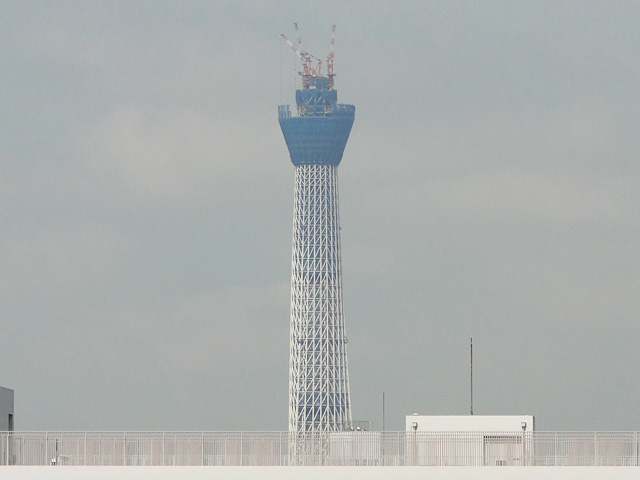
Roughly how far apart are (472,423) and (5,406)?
988 inches

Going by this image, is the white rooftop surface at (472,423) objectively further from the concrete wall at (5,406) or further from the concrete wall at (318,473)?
the concrete wall at (5,406)

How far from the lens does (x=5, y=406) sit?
84.7m

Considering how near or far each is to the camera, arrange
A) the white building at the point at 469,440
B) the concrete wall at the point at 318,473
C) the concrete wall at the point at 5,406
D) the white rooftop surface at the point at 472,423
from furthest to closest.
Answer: the white rooftop surface at the point at 472,423
the concrete wall at the point at 5,406
the white building at the point at 469,440
the concrete wall at the point at 318,473

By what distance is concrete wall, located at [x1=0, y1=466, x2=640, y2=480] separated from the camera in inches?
2785

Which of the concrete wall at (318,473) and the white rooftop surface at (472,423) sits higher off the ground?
the white rooftop surface at (472,423)

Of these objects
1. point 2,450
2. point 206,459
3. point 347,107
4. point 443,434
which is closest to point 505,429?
point 443,434

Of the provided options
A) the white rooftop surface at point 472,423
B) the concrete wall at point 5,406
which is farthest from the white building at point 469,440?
the concrete wall at point 5,406

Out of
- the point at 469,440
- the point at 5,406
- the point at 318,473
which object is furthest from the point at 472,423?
the point at 5,406

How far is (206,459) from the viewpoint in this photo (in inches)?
2891

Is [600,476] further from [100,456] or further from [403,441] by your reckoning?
[100,456]

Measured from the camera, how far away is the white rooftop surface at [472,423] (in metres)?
90.1

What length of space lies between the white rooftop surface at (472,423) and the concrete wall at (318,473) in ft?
60.3

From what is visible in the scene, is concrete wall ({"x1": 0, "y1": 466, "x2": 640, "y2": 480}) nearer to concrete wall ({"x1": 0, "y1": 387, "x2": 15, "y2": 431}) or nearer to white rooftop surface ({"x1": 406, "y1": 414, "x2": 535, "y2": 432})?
concrete wall ({"x1": 0, "y1": 387, "x2": 15, "y2": 431})

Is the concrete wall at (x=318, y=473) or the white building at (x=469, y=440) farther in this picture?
the white building at (x=469, y=440)
